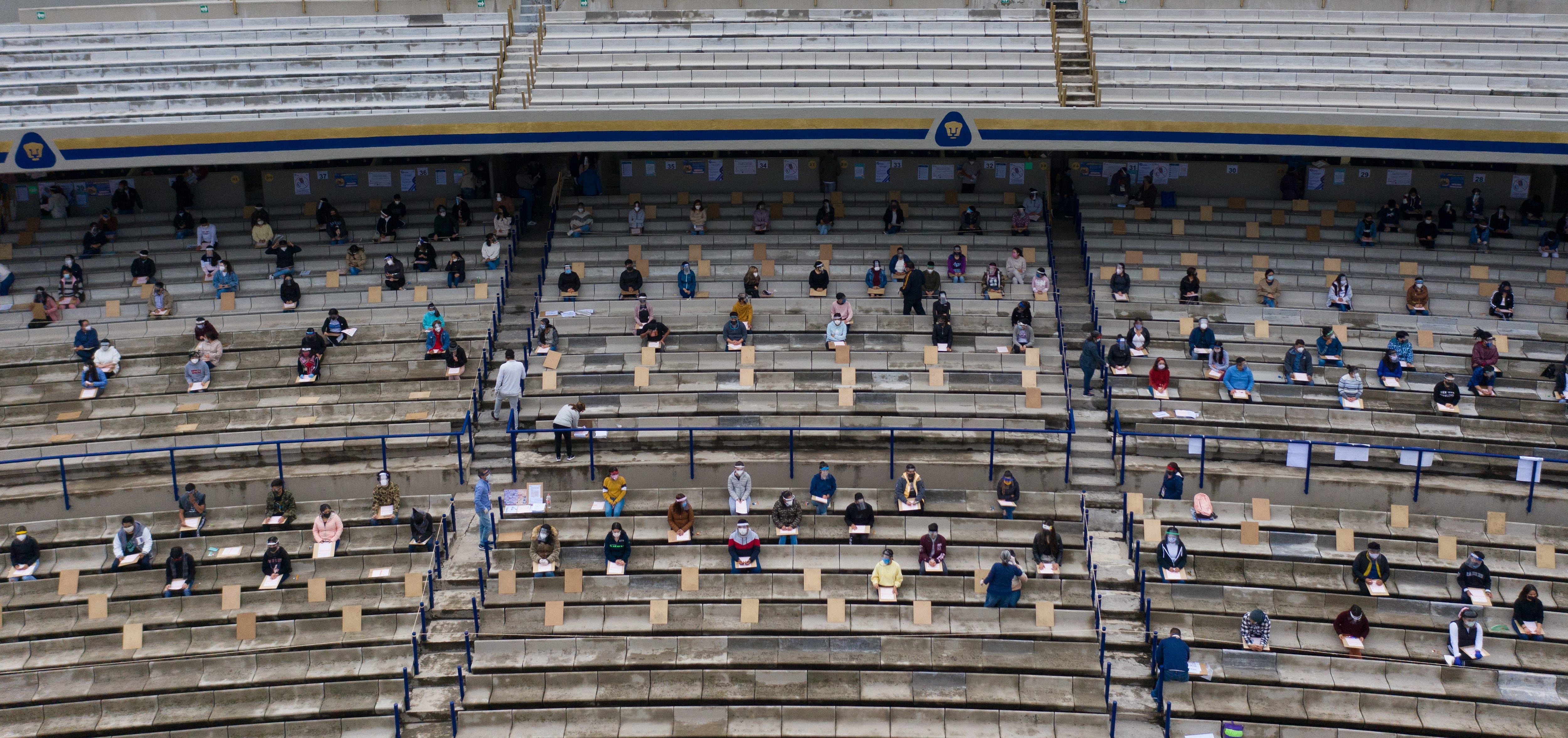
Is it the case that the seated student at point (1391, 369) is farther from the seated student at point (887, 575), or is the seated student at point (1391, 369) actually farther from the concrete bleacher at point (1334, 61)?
the seated student at point (887, 575)

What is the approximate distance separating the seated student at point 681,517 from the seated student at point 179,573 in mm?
7789

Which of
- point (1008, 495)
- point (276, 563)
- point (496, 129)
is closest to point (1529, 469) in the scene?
point (1008, 495)

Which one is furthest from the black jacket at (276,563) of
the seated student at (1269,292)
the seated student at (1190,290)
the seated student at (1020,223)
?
the seated student at (1269,292)

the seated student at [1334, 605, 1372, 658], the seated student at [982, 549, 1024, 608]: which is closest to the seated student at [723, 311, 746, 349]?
the seated student at [982, 549, 1024, 608]

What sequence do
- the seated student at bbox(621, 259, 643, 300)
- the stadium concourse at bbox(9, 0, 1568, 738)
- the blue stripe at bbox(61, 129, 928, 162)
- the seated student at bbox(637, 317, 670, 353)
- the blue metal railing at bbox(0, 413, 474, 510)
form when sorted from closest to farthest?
the stadium concourse at bbox(9, 0, 1568, 738)
the blue metal railing at bbox(0, 413, 474, 510)
the seated student at bbox(637, 317, 670, 353)
the blue stripe at bbox(61, 129, 928, 162)
the seated student at bbox(621, 259, 643, 300)

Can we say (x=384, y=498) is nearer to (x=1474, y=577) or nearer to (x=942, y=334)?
(x=942, y=334)

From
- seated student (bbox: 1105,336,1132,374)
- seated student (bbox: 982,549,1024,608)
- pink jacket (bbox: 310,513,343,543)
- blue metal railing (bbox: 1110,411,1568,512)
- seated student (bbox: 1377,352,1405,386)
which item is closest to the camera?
seated student (bbox: 982,549,1024,608)

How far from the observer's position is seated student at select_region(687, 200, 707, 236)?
3144cm

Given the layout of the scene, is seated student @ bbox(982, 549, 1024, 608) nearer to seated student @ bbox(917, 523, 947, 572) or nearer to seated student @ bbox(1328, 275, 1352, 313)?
seated student @ bbox(917, 523, 947, 572)

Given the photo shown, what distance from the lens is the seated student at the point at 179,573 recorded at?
23500 millimetres

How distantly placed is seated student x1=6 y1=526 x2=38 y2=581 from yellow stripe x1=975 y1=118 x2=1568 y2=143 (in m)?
18.8

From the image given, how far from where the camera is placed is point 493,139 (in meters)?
29.5

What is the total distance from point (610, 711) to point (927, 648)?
15.9 ft

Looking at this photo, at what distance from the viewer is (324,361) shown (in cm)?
2806
